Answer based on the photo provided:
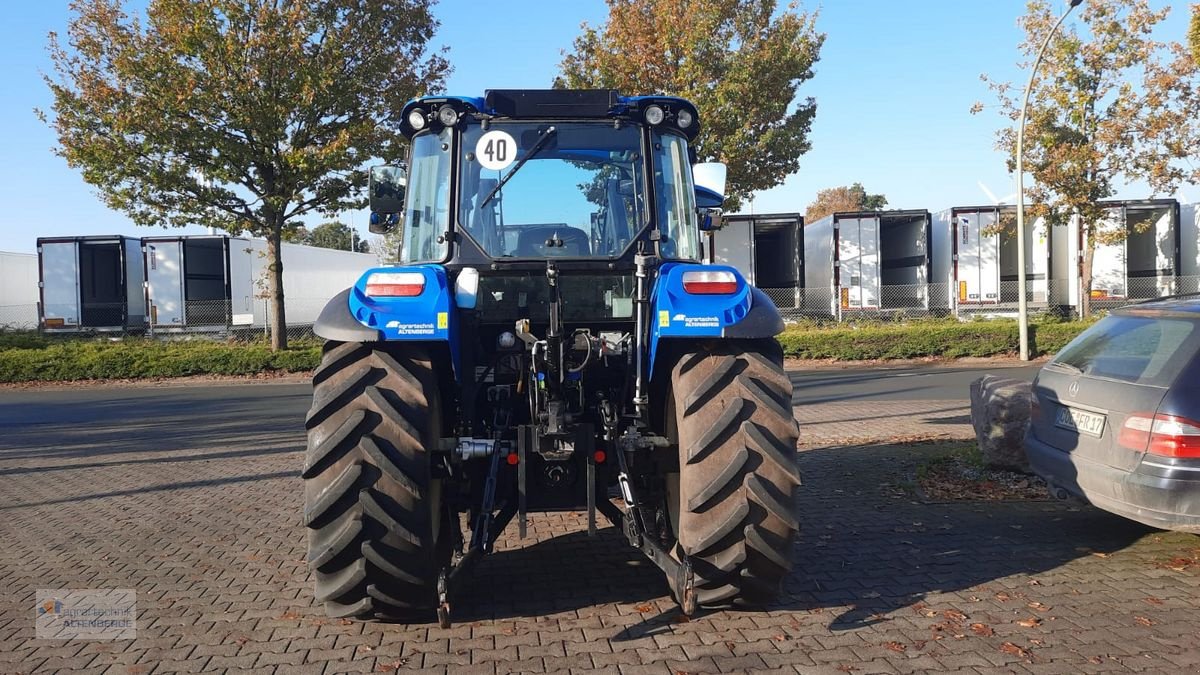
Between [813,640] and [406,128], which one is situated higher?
[406,128]

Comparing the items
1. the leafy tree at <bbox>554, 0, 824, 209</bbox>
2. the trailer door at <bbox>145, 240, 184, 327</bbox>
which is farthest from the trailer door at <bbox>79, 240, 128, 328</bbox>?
the leafy tree at <bbox>554, 0, 824, 209</bbox>

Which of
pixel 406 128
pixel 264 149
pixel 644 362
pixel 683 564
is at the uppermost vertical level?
pixel 264 149

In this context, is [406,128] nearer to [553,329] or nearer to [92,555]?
[553,329]

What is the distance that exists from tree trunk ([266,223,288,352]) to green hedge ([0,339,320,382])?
49 centimetres

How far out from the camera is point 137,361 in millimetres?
21438

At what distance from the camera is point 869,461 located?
8672mm

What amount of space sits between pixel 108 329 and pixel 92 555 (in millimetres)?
20881

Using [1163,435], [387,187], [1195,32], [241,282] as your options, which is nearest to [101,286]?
[241,282]

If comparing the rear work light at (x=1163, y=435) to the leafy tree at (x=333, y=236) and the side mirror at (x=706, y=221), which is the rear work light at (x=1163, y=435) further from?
the leafy tree at (x=333, y=236)

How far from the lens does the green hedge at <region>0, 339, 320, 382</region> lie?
21.2m

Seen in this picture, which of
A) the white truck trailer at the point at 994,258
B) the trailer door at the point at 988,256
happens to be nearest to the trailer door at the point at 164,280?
the white truck trailer at the point at 994,258

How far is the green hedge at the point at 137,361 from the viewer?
2120cm

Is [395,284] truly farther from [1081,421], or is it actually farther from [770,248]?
[770,248]

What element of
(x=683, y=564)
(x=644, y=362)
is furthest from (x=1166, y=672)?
(x=644, y=362)
